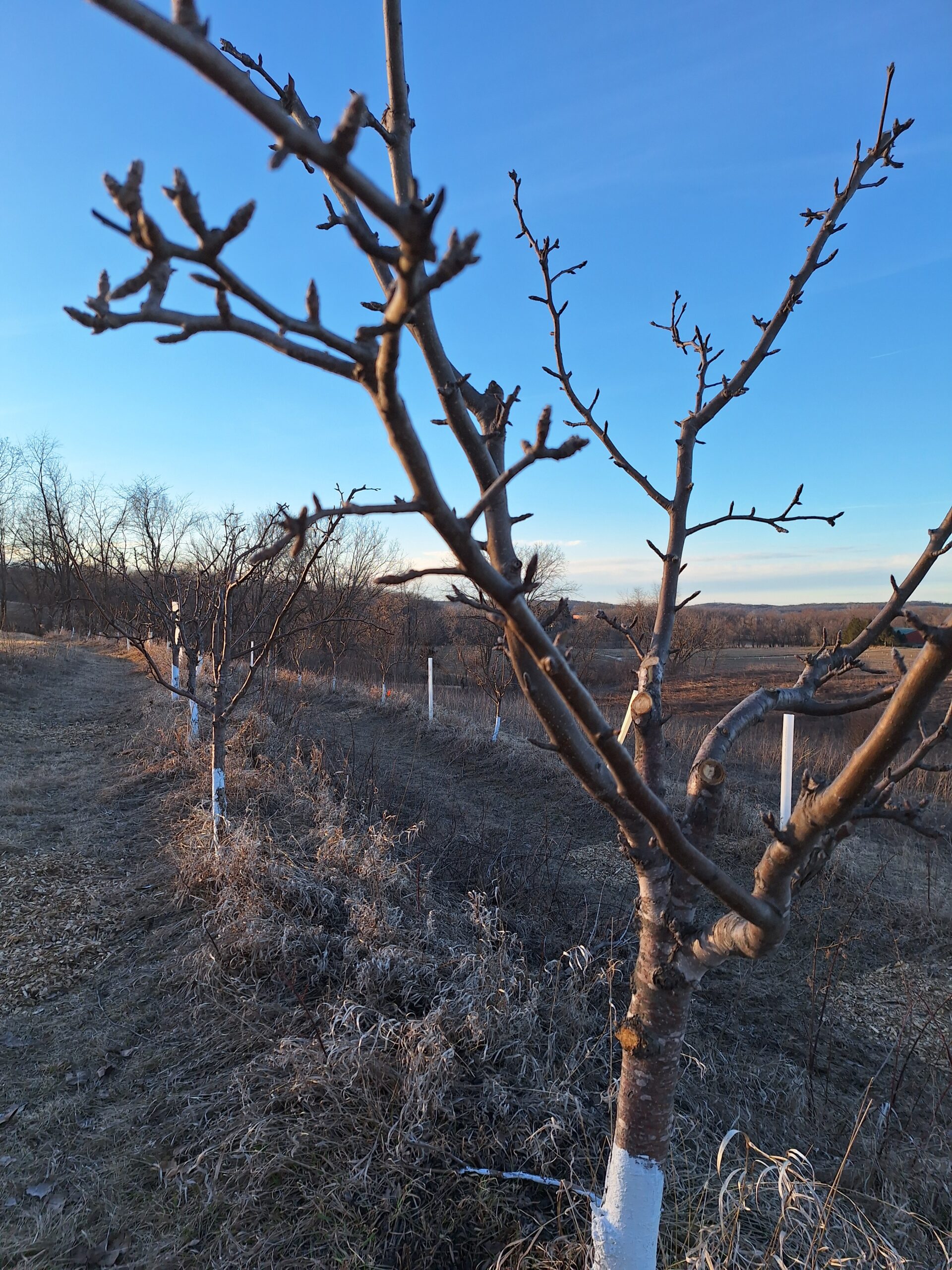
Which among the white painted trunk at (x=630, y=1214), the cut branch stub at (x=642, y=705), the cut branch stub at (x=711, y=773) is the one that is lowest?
the white painted trunk at (x=630, y=1214)

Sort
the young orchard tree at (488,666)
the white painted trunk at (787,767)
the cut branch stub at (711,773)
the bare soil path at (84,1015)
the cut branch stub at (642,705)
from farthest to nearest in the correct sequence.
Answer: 1. the young orchard tree at (488,666)
2. the white painted trunk at (787,767)
3. the bare soil path at (84,1015)
4. the cut branch stub at (642,705)
5. the cut branch stub at (711,773)

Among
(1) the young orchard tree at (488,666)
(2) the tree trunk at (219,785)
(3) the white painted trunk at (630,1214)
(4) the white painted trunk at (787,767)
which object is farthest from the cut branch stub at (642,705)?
(1) the young orchard tree at (488,666)

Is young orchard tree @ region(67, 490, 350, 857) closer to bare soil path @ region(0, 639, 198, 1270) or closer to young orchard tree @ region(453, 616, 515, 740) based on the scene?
bare soil path @ region(0, 639, 198, 1270)

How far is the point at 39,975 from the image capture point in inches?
151

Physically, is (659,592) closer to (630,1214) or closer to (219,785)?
(630,1214)

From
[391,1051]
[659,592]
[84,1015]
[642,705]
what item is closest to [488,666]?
[84,1015]

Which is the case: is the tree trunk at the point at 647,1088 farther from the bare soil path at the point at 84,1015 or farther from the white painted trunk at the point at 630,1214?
the bare soil path at the point at 84,1015

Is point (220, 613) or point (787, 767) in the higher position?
point (220, 613)

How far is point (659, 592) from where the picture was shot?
2092 millimetres

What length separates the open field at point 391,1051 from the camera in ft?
7.22

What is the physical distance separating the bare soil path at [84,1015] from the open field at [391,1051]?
0.01 m

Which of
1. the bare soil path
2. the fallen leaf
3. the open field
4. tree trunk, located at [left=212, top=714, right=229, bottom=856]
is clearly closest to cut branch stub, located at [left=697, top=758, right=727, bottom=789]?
the open field

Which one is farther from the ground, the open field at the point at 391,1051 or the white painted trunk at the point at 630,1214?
the white painted trunk at the point at 630,1214

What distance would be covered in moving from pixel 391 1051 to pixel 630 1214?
1.48m
